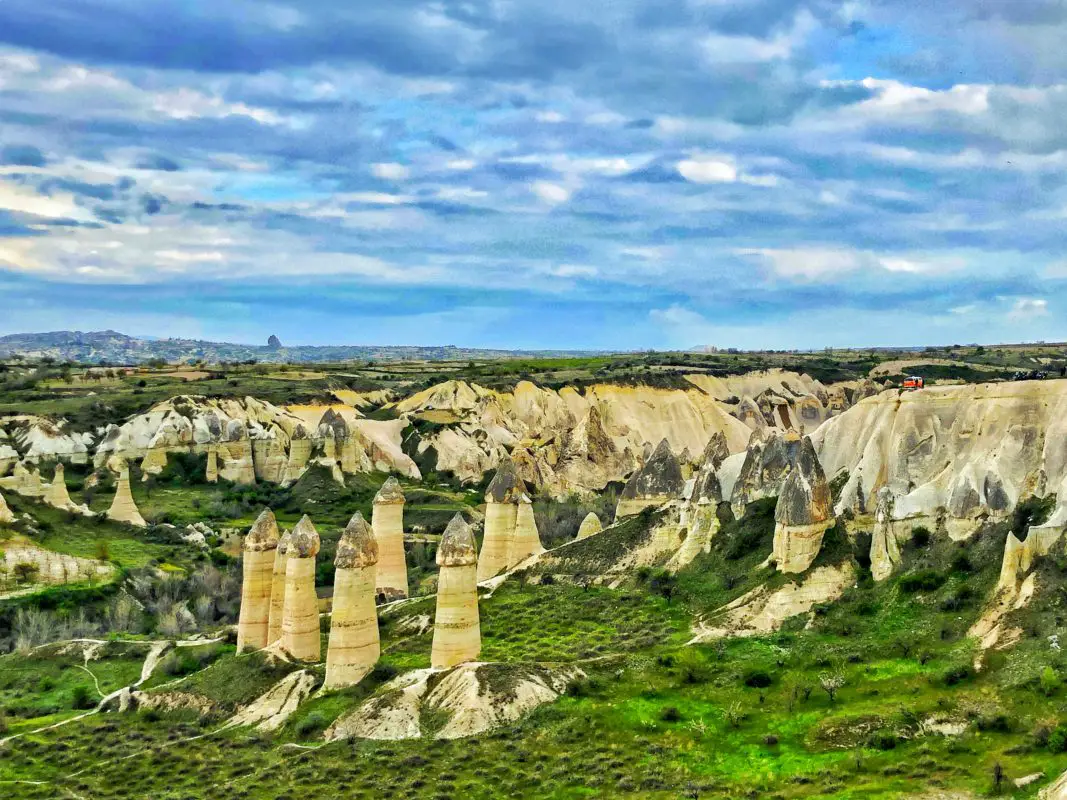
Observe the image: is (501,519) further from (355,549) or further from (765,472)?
(355,549)

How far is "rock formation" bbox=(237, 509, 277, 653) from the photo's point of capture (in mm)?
40031

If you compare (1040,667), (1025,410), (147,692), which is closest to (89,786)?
(147,692)

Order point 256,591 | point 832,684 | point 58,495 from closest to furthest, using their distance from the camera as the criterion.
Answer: point 832,684
point 256,591
point 58,495

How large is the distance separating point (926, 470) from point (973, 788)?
18640mm

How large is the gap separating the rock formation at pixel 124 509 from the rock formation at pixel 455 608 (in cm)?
4390

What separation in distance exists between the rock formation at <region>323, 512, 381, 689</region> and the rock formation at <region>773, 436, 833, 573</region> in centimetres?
1417

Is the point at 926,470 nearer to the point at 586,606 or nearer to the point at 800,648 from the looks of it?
the point at 800,648

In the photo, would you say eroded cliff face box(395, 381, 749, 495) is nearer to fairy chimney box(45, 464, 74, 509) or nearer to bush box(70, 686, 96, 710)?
fairy chimney box(45, 464, 74, 509)

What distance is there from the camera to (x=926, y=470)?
3912cm

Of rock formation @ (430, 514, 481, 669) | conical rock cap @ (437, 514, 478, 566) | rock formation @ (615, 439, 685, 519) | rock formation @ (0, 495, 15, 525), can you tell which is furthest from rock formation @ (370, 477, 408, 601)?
rock formation @ (0, 495, 15, 525)

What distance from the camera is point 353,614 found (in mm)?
35031

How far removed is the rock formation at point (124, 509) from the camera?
71.4 meters

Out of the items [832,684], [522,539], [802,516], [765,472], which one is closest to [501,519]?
[522,539]

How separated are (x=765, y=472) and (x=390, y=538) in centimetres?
1569
